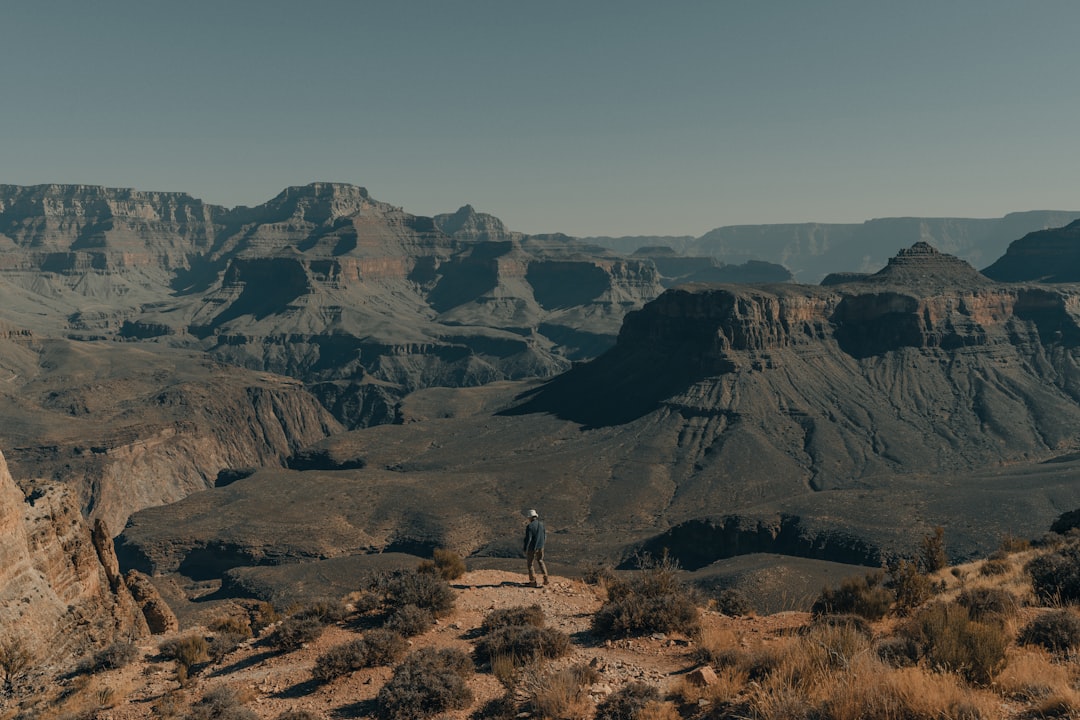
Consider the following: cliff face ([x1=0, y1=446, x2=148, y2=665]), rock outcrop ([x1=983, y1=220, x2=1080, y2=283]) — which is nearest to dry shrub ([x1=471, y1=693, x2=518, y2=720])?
cliff face ([x1=0, y1=446, x2=148, y2=665])

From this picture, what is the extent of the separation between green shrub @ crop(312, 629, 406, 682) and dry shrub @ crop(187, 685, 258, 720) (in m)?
1.65

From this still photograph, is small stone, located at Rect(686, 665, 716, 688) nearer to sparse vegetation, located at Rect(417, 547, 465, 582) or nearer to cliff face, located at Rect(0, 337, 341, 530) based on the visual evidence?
sparse vegetation, located at Rect(417, 547, 465, 582)

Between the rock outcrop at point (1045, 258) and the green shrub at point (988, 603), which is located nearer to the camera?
the green shrub at point (988, 603)

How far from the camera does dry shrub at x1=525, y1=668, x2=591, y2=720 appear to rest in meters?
13.3

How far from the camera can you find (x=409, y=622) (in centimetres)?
1875

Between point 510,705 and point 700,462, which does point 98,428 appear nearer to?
point 700,462

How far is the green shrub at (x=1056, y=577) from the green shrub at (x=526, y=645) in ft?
40.1

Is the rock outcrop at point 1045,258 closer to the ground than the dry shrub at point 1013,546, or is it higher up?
higher up

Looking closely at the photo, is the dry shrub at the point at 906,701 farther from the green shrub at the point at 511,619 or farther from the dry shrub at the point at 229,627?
the dry shrub at the point at 229,627

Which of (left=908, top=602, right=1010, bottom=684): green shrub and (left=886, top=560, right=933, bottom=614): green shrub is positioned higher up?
(left=908, top=602, right=1010, bottom=684): green shrub

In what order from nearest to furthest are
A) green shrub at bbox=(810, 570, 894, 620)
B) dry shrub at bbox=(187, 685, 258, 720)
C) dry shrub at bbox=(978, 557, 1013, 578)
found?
1. dry shrub at bbox=(187, 685, 258, 720)
2. green shrub at bbox=(810, 570, 894, 620)
3. dry shrub at bbox=(978, 557, 1013, 578)

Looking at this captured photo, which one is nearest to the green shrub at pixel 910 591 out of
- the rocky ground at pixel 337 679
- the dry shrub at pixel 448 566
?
the rocky ground at pixel 337 679

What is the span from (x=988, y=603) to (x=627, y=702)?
9443mm

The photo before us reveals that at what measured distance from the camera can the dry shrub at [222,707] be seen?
569 inches
